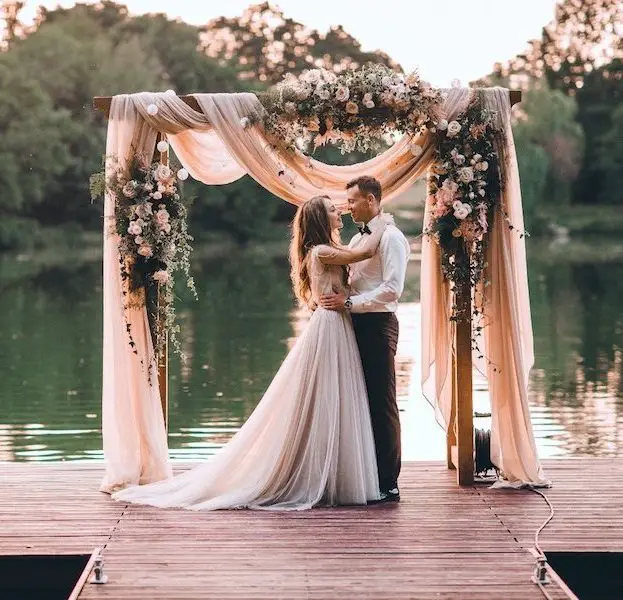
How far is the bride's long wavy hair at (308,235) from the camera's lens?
665 centimetres

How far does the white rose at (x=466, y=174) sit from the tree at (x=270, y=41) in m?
50.5

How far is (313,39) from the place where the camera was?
187ft

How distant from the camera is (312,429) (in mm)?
6539

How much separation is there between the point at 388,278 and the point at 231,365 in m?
8.34

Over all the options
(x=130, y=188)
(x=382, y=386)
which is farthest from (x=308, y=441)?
(x=130, y=188)

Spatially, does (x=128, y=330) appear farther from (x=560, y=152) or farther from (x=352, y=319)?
(x=560, y=152)

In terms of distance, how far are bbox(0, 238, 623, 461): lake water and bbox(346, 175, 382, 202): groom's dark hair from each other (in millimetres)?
3401

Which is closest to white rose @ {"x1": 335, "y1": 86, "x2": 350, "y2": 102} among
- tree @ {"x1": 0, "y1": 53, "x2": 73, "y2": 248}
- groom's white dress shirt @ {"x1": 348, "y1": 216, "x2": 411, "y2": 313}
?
groom's white dress shirt @ {"x1": 348, "y1": 216, "x2": 411, "y2": 313}

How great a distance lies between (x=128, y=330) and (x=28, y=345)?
10465 millimetres

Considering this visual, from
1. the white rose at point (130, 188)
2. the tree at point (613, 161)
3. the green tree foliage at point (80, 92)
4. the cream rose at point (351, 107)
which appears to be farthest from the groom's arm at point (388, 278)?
the tree at point (613, 161)

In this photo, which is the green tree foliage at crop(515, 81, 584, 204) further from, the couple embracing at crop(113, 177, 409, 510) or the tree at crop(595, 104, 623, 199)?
the couple embracing at crop(113, 177, 409, 510)

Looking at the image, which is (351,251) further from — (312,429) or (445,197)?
(312,429)

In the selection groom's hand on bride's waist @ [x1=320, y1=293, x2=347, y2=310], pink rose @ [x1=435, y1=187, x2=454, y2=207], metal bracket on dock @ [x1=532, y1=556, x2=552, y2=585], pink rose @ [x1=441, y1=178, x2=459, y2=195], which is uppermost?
pink rose @ [x1=441, y1=178, x2=459, y2=195]

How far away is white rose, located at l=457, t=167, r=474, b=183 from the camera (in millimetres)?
6840
